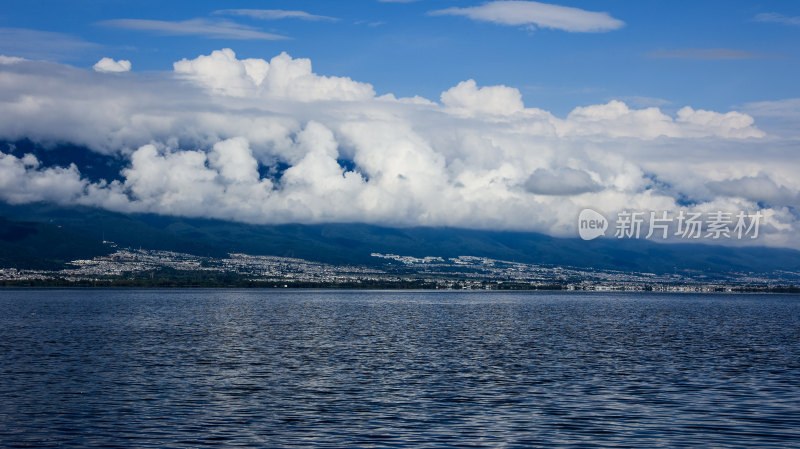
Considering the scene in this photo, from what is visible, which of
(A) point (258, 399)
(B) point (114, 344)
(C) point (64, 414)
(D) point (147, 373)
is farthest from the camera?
(B) point (114, 344)

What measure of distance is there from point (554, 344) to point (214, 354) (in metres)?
40.6

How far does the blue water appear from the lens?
43719 mm

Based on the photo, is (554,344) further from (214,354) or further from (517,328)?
(214,354)

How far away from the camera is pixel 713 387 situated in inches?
2394

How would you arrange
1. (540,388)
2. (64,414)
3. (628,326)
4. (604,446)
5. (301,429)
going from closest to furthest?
(604,446) → (301,429) → (64,414) → (540,388) → (628,326)

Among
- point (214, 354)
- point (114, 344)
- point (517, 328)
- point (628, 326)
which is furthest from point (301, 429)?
point (628, 326)

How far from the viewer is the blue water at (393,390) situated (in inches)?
1721

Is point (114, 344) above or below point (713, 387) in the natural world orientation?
below

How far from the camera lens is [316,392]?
57.8 m

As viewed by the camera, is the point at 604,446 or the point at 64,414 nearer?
the point at 604,446

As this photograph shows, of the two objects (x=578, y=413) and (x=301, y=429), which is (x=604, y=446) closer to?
(x=578, y=413)

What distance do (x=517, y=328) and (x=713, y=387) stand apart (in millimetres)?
67509

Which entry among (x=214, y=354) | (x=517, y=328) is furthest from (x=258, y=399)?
(x=517, y=328)

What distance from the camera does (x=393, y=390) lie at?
58.6 meters
